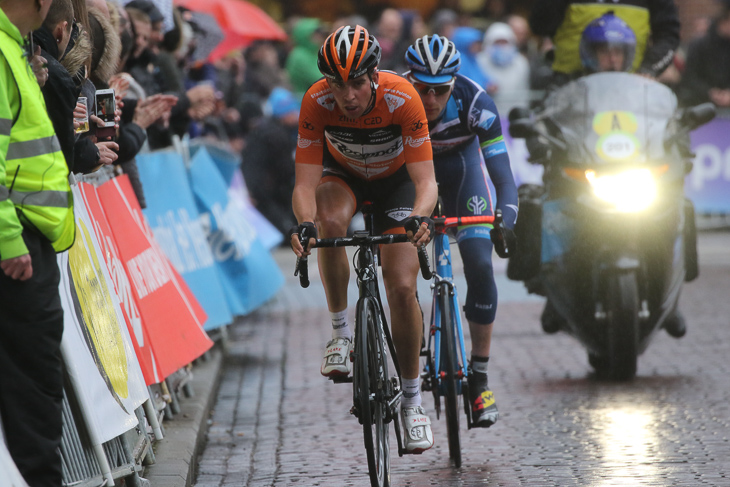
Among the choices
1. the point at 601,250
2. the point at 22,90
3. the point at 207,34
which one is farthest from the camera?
the point at 207,34

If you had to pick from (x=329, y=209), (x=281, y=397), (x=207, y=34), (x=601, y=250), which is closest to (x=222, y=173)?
(x=207, y=34)

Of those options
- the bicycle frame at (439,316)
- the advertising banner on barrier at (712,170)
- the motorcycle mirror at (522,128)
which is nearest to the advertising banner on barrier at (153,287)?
the bicycle frame at (439,316)

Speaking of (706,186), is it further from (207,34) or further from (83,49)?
(83,49)

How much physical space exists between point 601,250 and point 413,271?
218 cm

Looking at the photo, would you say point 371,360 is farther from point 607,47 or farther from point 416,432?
point 607,47

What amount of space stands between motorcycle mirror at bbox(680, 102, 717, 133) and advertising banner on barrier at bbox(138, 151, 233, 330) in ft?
11.4

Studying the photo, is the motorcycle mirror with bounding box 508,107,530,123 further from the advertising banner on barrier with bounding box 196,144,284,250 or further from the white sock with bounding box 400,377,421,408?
the advertising banner on barrier with bounding box 196,144,284,250

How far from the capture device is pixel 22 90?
156 inches

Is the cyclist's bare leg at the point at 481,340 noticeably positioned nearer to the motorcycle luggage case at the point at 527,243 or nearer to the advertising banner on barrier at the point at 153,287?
the motorcycle luggage case at the point at 527,243

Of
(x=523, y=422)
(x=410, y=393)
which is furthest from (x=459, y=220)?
(x=523, y=422)

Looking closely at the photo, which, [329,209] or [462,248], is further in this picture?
[462,248]

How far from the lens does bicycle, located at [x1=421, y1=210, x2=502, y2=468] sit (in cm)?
581

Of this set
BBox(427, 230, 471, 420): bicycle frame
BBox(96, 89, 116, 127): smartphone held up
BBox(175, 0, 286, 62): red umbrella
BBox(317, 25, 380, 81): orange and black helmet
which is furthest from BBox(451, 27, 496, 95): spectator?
BBox(317, 25, 380, 81): orange and black helmet

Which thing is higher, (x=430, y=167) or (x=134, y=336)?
(x=430, y=167)
